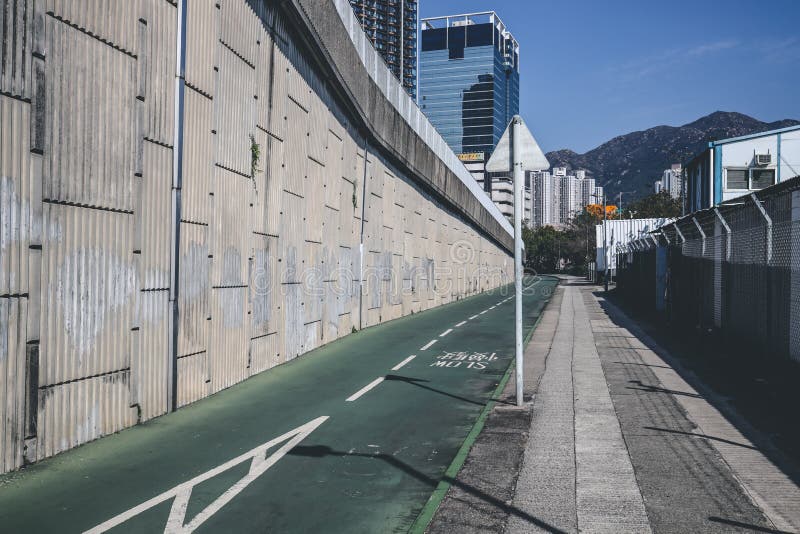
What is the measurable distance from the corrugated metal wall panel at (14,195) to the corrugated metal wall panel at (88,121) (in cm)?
34

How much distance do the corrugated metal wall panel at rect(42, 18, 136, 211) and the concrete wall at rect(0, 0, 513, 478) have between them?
20 mm

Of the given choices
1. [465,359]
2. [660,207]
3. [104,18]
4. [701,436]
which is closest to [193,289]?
[104,18]

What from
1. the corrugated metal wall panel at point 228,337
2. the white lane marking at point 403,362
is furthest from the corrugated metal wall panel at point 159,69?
the white lane marking at point 403,362

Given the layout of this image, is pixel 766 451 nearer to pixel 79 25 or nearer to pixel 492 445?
pixel 492 445

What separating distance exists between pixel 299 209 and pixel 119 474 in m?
8.82

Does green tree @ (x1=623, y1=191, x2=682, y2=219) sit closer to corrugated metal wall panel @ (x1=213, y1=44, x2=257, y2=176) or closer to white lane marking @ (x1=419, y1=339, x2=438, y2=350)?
white lane marking @ (x1=419, y1=339, x2=438, y2=350)

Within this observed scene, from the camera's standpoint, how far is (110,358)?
7.72 meters

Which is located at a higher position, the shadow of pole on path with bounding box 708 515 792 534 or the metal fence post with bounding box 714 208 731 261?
the metal fence post with bounding box 714 208 731 261

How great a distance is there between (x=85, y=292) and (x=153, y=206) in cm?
172

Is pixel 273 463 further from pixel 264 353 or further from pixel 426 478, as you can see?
pixel 264 353

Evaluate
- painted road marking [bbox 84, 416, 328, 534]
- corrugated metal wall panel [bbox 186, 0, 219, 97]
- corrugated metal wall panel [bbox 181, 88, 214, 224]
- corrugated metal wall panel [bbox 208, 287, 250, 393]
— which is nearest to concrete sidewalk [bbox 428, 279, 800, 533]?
painted road marking [bbox 84, 416, 328, 534]

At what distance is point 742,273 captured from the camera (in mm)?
12891

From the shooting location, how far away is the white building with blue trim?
111 feet

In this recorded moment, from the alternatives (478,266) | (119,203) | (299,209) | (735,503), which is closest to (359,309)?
(299,209)
